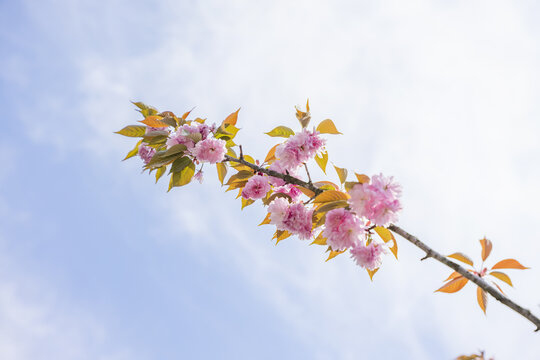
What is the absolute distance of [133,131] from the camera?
2879 mm

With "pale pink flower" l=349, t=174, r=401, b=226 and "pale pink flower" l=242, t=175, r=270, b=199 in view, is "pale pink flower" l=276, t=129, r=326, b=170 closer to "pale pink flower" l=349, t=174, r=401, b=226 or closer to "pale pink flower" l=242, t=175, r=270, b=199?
"pale pink flower" l=242, t=175, r=270, b=199

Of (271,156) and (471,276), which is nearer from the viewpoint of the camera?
(471,276)

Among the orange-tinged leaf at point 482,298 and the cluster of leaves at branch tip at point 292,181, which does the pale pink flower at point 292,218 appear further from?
the orange-tinged leaf at point 482,298

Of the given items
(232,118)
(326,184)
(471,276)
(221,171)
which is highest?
(232,118)

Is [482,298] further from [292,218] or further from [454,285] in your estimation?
[292,218]

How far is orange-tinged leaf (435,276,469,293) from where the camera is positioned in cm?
200

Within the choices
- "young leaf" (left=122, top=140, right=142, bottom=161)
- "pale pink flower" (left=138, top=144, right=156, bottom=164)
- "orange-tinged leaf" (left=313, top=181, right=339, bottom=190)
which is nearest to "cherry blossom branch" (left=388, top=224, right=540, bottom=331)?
"orange-tinged leaf" (left=313, top=181, right=339, bottom=190)

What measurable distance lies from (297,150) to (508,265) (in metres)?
1.34

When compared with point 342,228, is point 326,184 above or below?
above

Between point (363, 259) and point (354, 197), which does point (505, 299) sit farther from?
point (354, 197)

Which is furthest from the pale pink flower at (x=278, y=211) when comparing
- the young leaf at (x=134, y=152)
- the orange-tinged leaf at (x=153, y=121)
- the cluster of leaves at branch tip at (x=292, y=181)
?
the young leaf at (x=134, y=152)

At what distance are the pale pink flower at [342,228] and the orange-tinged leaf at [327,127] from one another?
66cm

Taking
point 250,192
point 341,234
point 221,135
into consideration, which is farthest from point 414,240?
point 221,135

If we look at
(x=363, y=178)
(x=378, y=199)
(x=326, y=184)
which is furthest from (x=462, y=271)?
(x=326, y=184)
